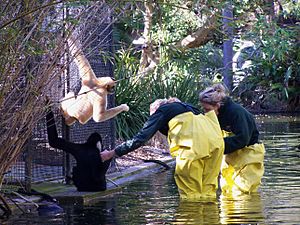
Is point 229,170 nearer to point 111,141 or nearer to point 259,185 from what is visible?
point 259,185

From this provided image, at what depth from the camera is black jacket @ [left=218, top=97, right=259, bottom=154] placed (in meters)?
11.5

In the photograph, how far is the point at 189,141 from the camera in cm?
1088

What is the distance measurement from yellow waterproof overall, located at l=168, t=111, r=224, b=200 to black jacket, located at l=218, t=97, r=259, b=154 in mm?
365

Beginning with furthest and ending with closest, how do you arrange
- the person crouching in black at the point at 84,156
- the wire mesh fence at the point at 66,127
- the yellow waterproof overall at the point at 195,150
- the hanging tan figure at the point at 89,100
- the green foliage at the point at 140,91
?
the green foliage at the point at 140,91 → the hanging tan figure at the point at 89,100 → the person crouching in black at the point at 84,156 → the wire mesh fence at the point at 66,127 → the yellow waterproof overall at the point at 195,150

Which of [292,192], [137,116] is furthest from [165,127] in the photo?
[137,116]

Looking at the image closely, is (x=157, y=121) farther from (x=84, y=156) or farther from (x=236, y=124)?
(x=84, y=156)

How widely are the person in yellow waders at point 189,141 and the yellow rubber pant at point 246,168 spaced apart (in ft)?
2.35

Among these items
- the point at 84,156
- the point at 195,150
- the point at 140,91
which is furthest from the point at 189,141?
the point at 140,91

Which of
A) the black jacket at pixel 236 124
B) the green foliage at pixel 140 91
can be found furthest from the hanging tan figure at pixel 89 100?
the green foliage at pixel 140 91

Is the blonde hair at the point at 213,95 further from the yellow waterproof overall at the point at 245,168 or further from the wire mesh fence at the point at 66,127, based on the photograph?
the wire mesh fence at the point at 66,127

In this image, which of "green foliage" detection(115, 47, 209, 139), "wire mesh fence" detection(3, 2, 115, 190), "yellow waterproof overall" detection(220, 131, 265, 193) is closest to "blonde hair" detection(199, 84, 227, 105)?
"yellow waterproof overall" detection(220, 131, 265, 193)

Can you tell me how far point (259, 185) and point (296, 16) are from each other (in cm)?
2048

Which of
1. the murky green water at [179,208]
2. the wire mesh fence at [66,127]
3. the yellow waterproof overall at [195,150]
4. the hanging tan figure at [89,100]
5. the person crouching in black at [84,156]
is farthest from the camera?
the hanging tan figure at [89,100]

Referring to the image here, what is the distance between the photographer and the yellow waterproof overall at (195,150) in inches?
428
